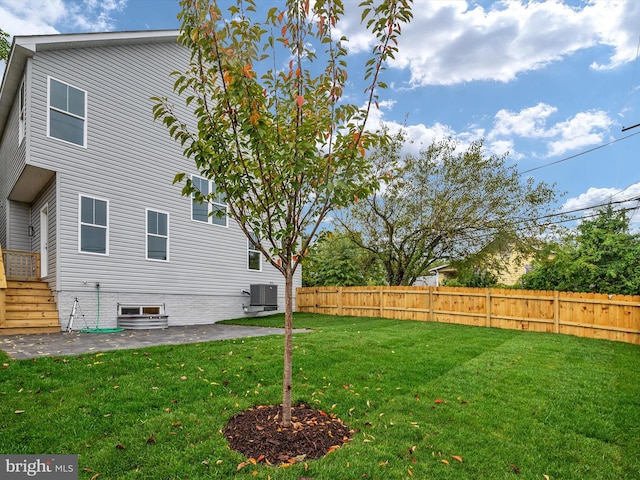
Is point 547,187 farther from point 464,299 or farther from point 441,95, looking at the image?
point 464,299

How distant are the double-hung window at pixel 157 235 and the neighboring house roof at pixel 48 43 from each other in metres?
4.35

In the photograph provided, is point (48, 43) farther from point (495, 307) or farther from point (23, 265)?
point (495, 307)

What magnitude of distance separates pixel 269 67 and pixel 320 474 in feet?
10.4

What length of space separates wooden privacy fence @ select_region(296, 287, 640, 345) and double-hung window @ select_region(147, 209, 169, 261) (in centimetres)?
640

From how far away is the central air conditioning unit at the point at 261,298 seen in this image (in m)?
12.9

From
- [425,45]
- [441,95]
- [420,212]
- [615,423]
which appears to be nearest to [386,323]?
[420,212]

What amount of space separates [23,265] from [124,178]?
3.41 metres

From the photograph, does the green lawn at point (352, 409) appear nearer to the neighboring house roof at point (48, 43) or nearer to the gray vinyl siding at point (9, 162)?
the gray vinyl siding at point (9, 162)

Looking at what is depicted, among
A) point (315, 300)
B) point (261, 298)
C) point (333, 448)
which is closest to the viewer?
point (333, 448)

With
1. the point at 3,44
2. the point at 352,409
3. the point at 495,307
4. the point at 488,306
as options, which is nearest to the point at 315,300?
the point at 488,306

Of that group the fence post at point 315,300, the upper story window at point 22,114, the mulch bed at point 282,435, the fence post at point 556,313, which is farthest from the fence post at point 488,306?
the upper story window at point 22,114

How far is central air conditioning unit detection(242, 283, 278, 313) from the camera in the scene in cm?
1293

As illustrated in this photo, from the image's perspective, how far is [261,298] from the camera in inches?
509

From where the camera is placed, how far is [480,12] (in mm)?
11172
